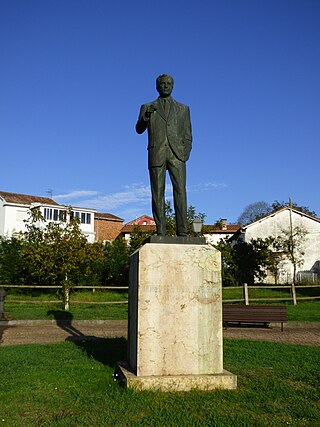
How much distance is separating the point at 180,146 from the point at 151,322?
8.03ft

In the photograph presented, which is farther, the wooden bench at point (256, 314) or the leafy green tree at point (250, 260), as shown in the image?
the leafy green tree at point (250, 260)

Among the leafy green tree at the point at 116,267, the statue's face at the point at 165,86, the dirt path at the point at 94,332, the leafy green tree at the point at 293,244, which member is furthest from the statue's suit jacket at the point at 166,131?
the leafy green tree at the point at 293,244

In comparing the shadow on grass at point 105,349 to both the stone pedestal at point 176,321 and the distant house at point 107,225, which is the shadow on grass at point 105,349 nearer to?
the stone pedestal at point 176,321

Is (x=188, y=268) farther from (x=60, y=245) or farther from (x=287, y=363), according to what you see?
(x=60, y=245)

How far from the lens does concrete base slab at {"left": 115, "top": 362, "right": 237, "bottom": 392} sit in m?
5.34

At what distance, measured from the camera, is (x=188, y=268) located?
5742 mm

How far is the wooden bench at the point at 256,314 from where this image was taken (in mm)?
13352

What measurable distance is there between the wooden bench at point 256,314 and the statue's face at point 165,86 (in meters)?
8.87

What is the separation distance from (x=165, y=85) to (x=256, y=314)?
9.16m

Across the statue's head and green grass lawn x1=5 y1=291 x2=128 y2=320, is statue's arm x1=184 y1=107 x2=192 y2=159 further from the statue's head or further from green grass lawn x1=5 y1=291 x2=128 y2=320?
green grass lawn x1=5 y1=291 x2=128 y2=320

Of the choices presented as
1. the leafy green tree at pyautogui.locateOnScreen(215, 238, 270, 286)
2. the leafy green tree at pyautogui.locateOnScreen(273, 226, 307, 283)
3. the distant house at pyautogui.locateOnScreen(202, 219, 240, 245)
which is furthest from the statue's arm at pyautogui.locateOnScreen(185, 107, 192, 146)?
the leafy green tree at pyautogui.locateOnScreen(273, 226, 307, 283)

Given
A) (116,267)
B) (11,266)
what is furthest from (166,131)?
(116,267)

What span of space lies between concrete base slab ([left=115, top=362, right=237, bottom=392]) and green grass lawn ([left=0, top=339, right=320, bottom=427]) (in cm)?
12

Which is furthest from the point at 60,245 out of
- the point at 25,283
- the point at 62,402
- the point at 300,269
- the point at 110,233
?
the point at 110,233
